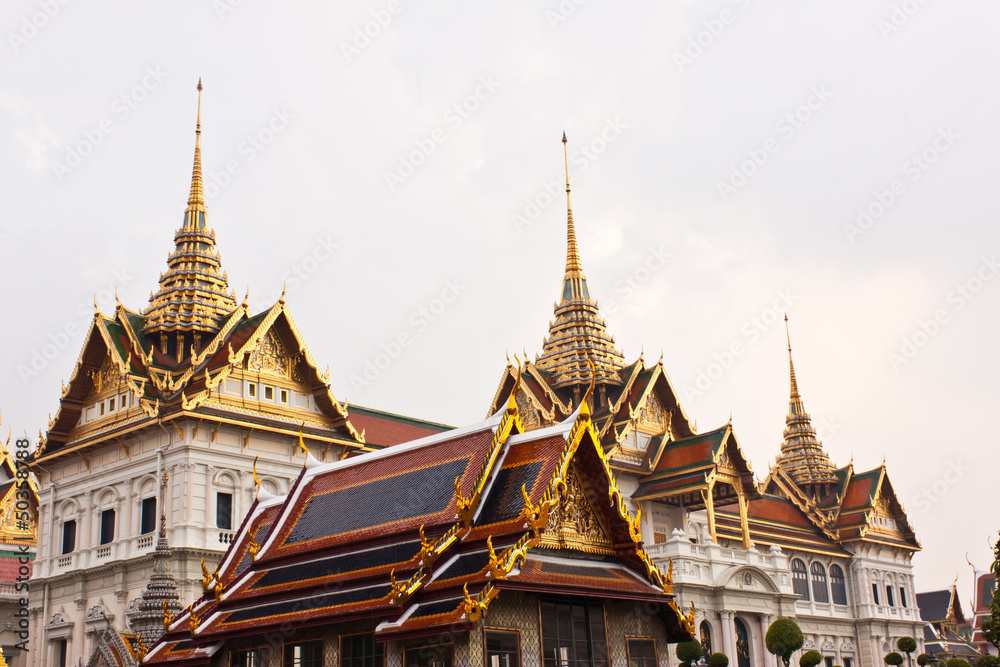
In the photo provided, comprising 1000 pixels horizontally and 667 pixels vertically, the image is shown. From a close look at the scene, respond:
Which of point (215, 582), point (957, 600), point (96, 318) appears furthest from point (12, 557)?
point (957, 600)

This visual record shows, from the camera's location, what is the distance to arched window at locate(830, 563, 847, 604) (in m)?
Answer: 58.8

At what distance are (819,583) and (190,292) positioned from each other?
114ft

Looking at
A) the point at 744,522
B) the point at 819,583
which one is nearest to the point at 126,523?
the point at 744,522

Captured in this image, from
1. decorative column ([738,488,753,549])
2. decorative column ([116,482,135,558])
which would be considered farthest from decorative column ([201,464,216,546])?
decorative column ([738,488,753,549])

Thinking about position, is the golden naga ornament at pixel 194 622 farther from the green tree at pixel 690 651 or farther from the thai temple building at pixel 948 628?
the thai temple building at pixel 948 628

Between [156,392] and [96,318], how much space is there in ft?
15.9

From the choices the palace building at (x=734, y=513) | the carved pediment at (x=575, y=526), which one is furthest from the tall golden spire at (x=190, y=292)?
the carved pediment at (x=575, y=526)

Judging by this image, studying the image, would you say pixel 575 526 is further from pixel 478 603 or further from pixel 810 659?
pixel 810 659

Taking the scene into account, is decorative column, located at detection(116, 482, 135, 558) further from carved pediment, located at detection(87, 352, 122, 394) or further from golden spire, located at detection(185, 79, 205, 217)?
golden spire, located at detection(185, 79, 205, 217)

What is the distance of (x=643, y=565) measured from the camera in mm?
16156

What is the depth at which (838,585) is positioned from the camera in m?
59.5

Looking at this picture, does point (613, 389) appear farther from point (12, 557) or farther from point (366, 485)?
point (366, 485)

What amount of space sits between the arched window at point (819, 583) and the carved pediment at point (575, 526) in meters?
44.4

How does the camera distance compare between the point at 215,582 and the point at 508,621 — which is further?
the point at 215,582
